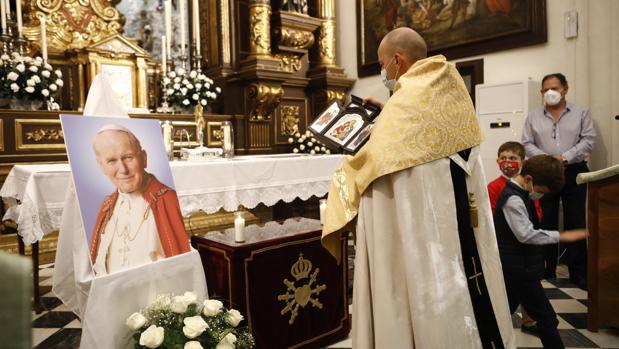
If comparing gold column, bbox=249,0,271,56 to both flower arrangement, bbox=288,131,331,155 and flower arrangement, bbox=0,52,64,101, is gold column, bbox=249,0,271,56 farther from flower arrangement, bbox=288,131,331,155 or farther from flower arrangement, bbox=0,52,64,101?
flower arrangement, bbox=0,52,64,101

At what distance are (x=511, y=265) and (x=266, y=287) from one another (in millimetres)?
1384

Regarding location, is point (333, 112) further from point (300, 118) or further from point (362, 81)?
point (362, 81)

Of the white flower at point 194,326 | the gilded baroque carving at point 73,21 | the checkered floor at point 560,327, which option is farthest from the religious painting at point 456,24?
the white flower at point 194,326

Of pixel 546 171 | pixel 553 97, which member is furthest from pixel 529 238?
pixel 553 97

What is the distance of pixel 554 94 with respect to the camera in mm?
4895

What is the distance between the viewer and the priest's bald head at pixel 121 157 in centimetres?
245

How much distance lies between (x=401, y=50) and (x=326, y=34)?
5471 mm

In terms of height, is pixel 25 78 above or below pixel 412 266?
above

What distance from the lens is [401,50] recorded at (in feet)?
7.00

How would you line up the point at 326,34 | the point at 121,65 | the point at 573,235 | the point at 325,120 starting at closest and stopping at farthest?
the point at 573,235, the point at 325,120, the point at 121,65, the point at 326,34

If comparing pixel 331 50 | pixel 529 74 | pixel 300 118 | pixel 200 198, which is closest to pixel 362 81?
pixel 331 50

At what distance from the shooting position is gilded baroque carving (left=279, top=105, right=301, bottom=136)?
692 centimetres

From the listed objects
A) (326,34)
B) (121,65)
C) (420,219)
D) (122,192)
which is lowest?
(420,219)

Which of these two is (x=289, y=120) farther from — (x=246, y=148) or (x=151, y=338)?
(x=151, y=338)
